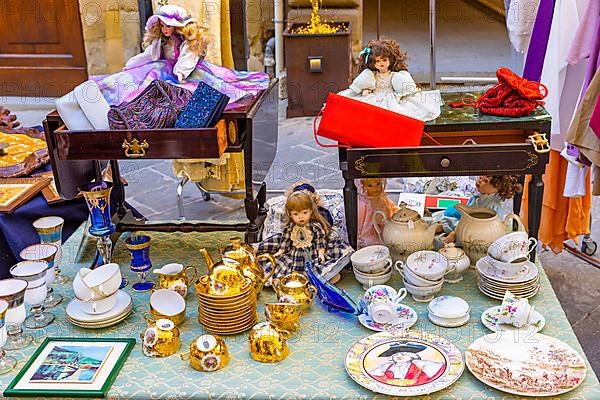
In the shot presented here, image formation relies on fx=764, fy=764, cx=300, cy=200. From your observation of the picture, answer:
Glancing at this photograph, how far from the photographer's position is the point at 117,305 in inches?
91.7

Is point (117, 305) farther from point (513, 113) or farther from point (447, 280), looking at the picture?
point (513, 113)

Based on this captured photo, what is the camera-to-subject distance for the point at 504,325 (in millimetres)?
2209

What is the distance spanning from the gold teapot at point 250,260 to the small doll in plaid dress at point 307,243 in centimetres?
6

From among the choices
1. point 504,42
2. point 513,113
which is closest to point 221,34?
point 513,113

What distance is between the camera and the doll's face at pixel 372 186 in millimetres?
2643

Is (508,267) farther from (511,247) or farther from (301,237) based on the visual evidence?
(301,237)

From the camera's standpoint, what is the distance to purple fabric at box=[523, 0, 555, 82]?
3018mm

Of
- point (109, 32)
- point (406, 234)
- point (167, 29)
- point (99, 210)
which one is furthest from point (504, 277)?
point (109, 32)

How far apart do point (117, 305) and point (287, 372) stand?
0.62 metres

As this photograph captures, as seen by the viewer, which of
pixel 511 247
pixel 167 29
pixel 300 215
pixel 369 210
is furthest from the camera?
pixel 167 29

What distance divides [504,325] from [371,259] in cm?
47

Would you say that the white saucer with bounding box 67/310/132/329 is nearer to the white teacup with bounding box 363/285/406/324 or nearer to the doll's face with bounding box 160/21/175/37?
the white teacup with bounding box 363/285/406/324

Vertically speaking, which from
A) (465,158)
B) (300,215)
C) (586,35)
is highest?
(586,35)

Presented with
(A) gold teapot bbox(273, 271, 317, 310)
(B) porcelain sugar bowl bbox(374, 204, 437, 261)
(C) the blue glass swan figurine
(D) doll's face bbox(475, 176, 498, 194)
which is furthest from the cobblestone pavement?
(A) gold teapot bbox(273, 271, 317, 310)
